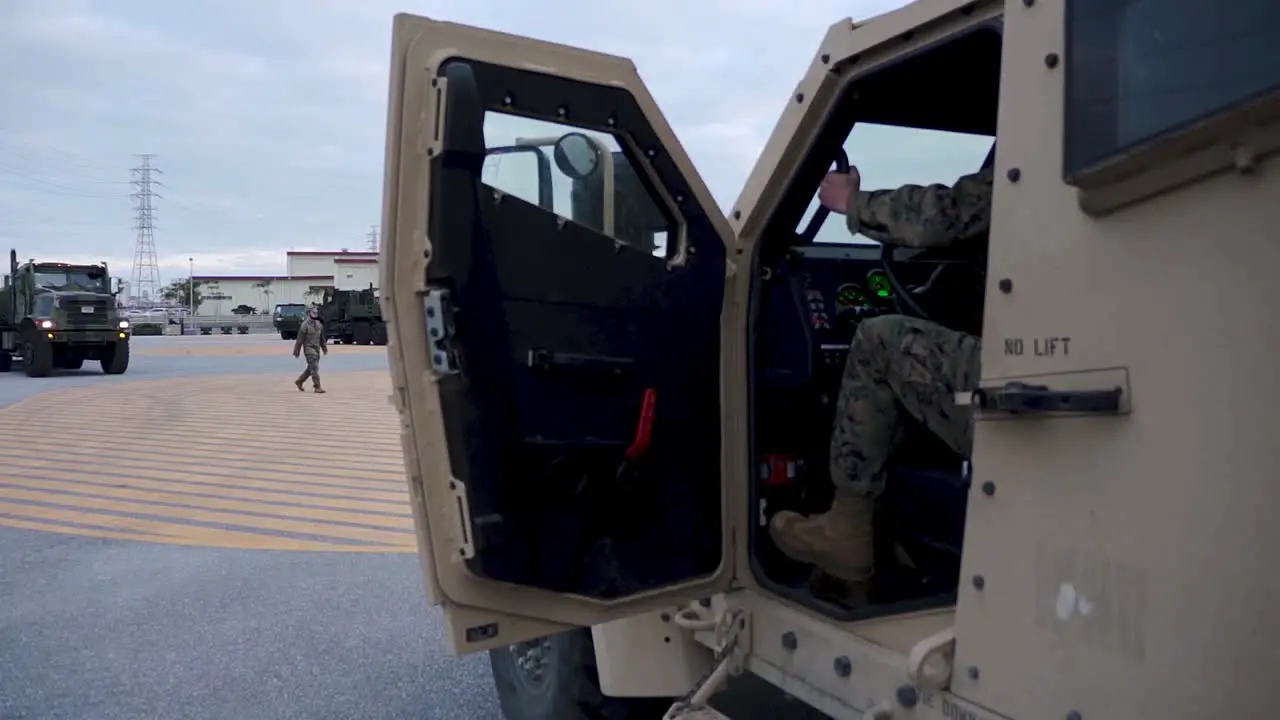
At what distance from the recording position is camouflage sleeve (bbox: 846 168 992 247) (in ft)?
7.81

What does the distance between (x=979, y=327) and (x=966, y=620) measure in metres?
1.55

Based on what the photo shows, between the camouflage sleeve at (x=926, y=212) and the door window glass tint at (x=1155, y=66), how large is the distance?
2.10 feet

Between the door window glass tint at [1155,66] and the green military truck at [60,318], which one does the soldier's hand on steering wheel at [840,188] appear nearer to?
the door window glass tint at [1155,66]

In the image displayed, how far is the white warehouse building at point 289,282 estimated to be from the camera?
75750 millimetres

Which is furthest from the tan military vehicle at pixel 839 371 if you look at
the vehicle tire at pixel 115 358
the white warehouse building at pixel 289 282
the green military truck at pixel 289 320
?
the white warehouse building at pixel 289 282

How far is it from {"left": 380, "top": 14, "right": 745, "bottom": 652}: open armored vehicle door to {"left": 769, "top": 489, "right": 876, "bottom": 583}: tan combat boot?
19 cm

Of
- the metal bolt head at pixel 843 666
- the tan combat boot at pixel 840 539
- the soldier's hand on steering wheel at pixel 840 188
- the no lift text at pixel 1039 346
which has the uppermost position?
the soldier's hand on steering wheel at pixel 840 188

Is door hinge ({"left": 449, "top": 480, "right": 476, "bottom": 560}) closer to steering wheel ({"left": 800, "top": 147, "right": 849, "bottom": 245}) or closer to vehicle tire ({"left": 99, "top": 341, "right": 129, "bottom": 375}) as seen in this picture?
steering wheel ({"left": 800, "top": 147, "right": 849, "bottom": 245})

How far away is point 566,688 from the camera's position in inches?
125

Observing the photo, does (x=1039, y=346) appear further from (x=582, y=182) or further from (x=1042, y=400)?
(x=582, y=182)

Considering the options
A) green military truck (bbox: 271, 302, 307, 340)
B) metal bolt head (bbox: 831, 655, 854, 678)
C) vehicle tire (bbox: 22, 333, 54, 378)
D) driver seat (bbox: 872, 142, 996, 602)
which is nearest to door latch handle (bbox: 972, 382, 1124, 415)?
metal bolt head (bbox: 831, 655, 854, 678)

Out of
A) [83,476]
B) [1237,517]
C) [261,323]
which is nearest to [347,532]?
[83,476]

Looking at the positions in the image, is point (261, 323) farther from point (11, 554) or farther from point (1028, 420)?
point (1028, 420)

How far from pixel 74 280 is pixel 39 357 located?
87.4 inches
